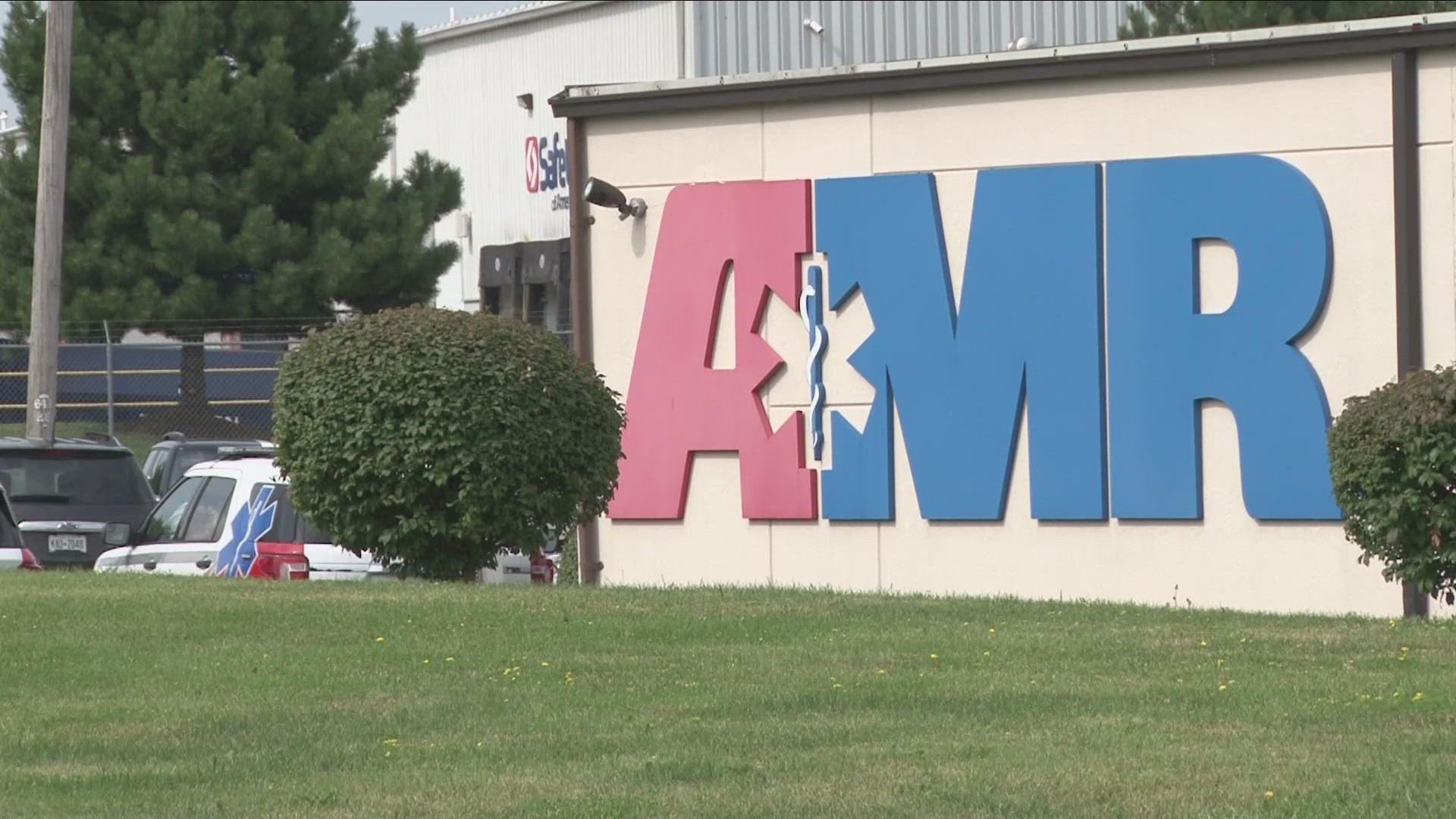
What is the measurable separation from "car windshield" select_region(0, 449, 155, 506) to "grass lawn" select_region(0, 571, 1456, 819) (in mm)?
6622

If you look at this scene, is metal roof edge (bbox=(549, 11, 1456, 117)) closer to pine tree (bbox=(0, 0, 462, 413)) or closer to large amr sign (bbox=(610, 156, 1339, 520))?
large amr sign (bbox=(610, 156, 1339, 520))

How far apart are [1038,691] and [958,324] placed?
A: 255 inches

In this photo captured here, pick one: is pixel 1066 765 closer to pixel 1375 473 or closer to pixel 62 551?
pixel 1375 473

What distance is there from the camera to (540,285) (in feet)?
127

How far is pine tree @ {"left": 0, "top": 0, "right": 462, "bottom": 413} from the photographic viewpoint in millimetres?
35719

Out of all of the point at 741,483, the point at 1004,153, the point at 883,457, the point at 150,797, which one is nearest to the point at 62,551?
the point at 741,483

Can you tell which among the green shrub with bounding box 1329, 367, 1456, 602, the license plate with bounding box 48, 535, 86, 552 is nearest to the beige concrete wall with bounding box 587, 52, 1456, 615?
the green shrub with bounding box 1329, 367, 1456, 602

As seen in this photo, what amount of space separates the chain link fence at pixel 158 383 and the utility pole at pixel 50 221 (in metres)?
8.70

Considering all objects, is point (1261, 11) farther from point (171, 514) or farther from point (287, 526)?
point (287, 526)

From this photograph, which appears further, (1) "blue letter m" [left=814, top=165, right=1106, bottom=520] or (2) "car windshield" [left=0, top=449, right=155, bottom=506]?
(2) "car windshield" [left=0, top=449, right=155, bottom=506]

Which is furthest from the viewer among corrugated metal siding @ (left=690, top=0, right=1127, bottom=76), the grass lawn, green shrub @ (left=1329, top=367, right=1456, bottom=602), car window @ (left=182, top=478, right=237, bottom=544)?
corrugated metal siding @ (left=690, top=0, right=1127, bottom=76)

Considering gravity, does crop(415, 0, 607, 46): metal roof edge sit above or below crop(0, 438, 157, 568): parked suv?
above

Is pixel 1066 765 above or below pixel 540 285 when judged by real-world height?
below

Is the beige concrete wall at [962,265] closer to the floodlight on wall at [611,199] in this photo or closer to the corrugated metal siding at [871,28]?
the floodlight on wall at [611,199]
